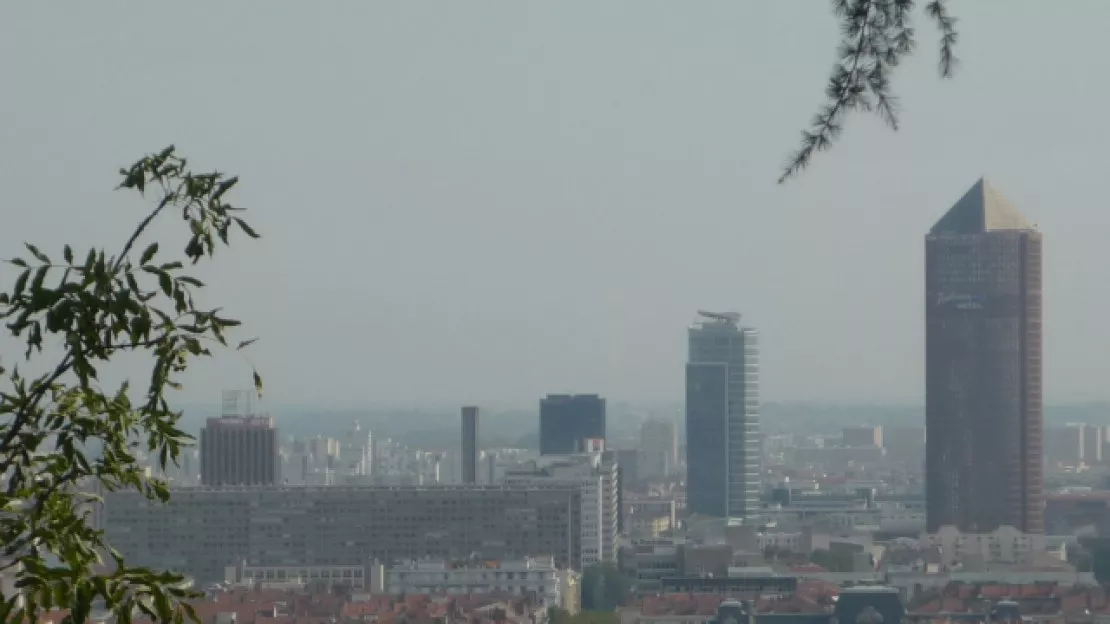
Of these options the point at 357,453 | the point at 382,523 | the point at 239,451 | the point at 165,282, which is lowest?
the point at 382,523

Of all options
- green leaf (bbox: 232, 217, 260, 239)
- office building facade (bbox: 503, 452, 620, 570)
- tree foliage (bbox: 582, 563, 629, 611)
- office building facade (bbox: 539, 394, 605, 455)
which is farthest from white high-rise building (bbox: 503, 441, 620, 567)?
green leaf (bbox: 232, 217, 260, 239)

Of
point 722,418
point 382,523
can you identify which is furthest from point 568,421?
point 382,523

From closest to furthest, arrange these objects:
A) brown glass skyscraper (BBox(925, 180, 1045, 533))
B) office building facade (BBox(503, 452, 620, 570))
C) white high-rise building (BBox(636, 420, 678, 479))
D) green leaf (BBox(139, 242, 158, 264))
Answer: green leaf (BBox(139, 242, 158, 264))
office building facade (BBox(503, 452, 620, 570))
brown glass skyscraper (BBox(925, 180, 1045, 533))
white high-rise building (BBox(636, 420, 678, 479))

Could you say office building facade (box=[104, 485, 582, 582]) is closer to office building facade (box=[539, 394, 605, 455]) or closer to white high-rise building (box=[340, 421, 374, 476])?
office building facade (box=[539, 394, 605, 455])

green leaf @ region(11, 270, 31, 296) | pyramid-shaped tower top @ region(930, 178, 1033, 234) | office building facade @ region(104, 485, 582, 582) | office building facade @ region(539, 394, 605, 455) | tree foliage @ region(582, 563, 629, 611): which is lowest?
tree foliage @ region(582, 563, 629, 611)

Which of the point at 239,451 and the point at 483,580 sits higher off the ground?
the point at 239,451

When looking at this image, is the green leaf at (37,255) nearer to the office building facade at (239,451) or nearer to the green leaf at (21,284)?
the green leaf at (21,284)

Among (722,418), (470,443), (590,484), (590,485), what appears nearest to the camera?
(590,485)

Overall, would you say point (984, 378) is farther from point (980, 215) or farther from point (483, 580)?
point (483, 580)
